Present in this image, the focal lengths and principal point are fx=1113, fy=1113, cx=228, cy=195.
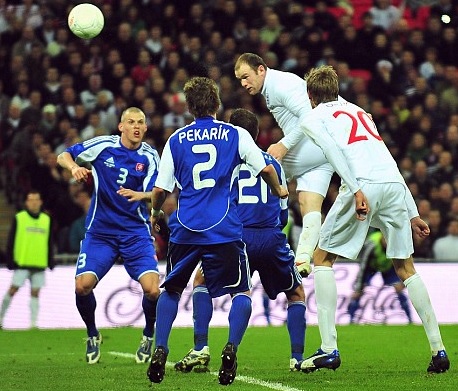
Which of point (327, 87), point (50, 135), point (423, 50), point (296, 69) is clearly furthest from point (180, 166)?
point (423, 50)

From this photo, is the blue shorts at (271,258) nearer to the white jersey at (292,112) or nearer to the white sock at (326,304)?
the white sock at (326,304)

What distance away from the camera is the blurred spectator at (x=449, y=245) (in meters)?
16.2

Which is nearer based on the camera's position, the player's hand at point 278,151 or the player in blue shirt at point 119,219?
the player's hand at point 278,151

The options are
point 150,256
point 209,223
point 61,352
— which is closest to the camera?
point 209,223

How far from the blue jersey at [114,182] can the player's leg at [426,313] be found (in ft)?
8.57

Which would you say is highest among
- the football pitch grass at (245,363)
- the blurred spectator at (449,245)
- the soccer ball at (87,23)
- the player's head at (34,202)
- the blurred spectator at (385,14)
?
the blurred spectator at (385,14)

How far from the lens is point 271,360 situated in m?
9.91

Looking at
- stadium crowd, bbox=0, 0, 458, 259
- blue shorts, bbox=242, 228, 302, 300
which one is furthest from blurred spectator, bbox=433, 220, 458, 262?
blue shorts, bbox=242, 228, 302, 300

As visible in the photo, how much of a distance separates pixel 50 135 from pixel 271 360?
8.38 m

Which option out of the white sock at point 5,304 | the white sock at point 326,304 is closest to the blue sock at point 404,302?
the white sock at point 5,304

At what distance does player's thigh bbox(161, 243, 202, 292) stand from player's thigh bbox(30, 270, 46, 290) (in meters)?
7.69

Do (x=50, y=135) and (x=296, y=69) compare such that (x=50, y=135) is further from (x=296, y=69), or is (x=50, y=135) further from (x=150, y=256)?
(x=150, y=256)

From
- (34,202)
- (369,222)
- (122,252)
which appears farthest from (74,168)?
(34,202)

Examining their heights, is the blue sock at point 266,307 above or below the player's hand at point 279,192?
below
